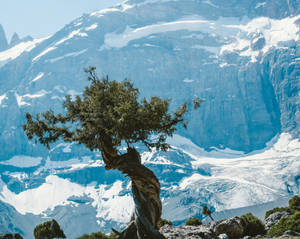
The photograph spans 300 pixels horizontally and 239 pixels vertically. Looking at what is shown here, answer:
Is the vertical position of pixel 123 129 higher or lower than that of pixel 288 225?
higher

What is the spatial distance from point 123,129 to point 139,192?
17.0 ft

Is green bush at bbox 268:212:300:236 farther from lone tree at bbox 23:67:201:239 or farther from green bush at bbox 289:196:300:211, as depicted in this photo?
lone tree at bbox 23:67:201:239

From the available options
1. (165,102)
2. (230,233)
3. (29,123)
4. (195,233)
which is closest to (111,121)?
(165,102)

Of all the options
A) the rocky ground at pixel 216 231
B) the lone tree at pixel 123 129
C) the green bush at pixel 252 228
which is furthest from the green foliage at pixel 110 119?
the green bush at pixel 252 228

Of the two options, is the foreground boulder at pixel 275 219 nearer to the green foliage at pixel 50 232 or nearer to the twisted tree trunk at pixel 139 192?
the twisted tree trunk at pixel 139 192

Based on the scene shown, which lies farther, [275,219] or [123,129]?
[275,219]

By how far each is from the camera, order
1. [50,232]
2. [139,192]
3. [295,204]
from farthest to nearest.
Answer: [295,204] → [50,232] → [139,192]

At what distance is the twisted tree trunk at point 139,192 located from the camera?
93.6 feet

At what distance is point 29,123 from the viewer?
30.3 meters

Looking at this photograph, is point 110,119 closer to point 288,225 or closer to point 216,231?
point 216,231

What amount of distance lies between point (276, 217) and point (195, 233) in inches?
1372

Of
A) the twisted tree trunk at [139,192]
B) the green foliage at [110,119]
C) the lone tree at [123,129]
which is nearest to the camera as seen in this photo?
the green foliage at [110,119]

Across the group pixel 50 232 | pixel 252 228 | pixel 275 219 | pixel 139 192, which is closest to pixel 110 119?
pixel 139 192

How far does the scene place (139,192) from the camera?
29.5 meters
